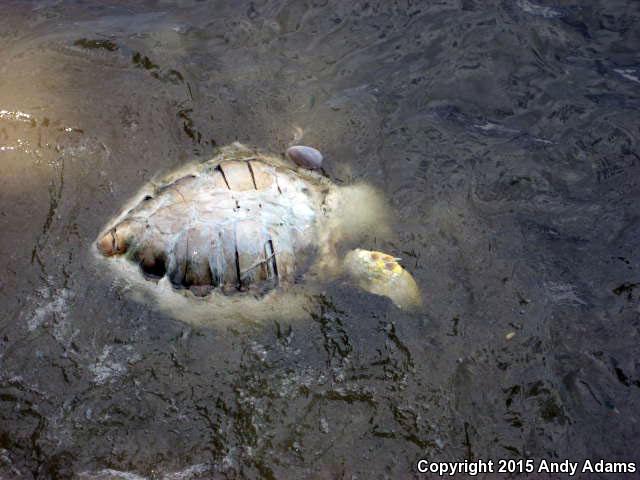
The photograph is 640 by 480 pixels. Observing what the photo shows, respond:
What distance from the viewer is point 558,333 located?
3576 mm

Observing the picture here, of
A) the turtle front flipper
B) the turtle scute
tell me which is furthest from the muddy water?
the turtle scute

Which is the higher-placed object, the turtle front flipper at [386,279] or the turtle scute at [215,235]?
the turtle scute at [215,235]

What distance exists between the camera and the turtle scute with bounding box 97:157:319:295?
3.67 metres

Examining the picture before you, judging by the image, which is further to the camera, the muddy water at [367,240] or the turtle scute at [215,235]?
the turtle scute at [215,235]

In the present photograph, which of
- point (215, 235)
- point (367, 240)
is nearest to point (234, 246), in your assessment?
point (215, 235)

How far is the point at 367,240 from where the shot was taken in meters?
4.11

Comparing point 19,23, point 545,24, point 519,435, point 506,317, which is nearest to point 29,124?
point 19,23

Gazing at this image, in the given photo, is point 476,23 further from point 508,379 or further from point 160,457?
point 160,457

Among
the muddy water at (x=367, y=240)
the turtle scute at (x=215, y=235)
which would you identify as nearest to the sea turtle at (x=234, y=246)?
the turtle scute at (x=215, y=235)

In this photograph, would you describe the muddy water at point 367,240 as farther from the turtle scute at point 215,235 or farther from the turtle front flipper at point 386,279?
the turtle scute at point 215,235

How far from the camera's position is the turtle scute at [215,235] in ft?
12.0

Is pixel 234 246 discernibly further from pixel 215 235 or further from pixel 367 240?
pixel 367 240

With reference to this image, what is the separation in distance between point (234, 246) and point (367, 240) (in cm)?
103

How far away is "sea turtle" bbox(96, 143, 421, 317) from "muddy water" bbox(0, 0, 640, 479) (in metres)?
0.18
